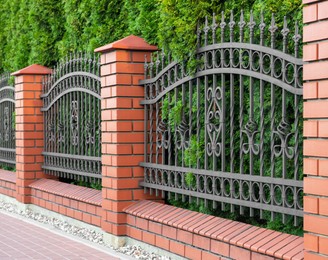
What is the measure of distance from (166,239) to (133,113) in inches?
55.5

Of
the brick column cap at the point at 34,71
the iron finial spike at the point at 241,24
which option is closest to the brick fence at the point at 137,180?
the brick column cap at the point at 34,71

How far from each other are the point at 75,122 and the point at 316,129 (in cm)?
511

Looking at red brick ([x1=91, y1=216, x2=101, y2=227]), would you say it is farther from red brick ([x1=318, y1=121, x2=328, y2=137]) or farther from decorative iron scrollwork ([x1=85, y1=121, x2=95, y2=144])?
red brick ([x1=318, y1=121, x2=328, y2=137])

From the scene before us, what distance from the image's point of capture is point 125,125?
7.23 meters

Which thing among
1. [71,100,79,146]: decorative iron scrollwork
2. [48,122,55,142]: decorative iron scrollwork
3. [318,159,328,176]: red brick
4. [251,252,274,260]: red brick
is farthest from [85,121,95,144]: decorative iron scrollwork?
[318,159,328,176]: red brick

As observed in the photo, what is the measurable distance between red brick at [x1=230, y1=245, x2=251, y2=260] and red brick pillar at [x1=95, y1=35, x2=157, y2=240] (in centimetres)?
201

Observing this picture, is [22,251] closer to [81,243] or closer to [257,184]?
[81,243]

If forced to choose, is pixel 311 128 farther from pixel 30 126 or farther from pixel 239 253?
pixel 30 126

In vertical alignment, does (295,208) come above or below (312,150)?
below

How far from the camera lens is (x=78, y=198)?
8.49 m

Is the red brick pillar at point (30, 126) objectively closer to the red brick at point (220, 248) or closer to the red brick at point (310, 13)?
the red brick at point (220, 248)

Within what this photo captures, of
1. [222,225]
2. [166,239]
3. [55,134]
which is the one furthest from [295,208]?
[55,134]

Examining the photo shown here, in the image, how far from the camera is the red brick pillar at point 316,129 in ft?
14.6

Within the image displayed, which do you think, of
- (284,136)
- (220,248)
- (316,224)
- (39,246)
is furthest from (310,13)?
(39,246)
